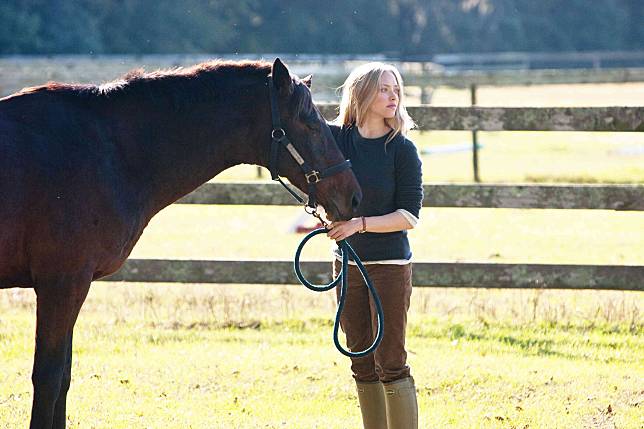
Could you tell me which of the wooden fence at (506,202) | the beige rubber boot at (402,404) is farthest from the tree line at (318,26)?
the beige rubber boot at (402,404)

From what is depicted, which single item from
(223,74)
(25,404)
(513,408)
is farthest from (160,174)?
(513,408)

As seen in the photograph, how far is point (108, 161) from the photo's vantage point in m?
4.62

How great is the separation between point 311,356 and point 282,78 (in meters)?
2.66

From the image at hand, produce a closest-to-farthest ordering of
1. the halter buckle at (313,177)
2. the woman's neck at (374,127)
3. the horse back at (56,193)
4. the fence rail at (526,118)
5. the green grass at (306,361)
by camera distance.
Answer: the horse back at (56,193)
the halter buckle at (313,177)
the woman's neck at (374,127)
the green grass at (306,361)
the fence rail at (526,118)

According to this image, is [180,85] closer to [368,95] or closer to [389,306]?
[368,95]

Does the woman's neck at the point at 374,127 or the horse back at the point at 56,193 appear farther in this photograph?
the woman's neck at the point at 374,127

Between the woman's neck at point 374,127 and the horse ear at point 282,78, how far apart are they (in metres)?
0.41

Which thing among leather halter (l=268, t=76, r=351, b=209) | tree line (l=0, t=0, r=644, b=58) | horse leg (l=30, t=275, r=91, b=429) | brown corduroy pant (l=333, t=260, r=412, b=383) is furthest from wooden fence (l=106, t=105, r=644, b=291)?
tree line (l=0, t=0, r=644, b=58)

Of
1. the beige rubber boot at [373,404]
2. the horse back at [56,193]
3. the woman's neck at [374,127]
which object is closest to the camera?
the horse back at [56,193]

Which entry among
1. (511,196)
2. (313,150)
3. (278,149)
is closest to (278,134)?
(278,149)

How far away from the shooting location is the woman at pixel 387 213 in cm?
458

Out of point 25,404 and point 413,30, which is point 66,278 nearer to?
point 25,404

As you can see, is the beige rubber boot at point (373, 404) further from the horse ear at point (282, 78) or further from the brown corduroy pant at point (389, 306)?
the horse ear at point (282, 78)

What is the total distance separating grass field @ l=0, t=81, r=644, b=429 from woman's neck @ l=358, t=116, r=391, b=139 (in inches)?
65.9
